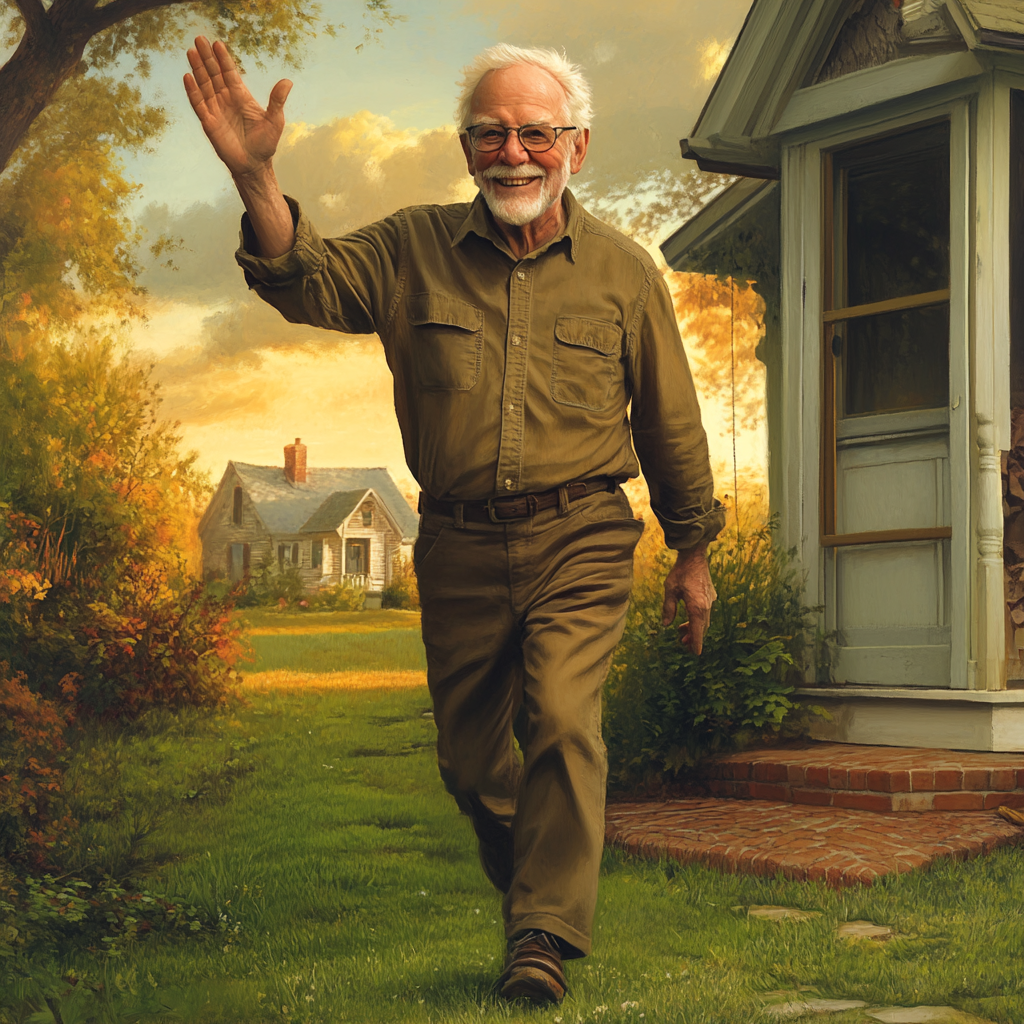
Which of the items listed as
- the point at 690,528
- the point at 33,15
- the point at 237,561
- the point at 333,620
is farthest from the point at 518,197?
the point at 333,620

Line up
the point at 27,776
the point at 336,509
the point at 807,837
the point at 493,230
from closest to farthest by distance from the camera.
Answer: the point at 493,230 < the point at 807,837 < the point at 27,776 < the point at 336,509

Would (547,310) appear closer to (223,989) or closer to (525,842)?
(525,842)

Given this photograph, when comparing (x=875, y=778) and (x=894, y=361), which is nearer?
(x=875, y=778)

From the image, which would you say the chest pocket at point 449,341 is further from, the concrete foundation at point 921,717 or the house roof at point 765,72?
the house roof at point 765,72

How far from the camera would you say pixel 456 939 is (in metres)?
3.67

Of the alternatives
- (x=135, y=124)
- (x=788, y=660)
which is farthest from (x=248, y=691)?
(x=788, y=660)

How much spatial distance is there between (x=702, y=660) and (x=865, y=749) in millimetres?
852

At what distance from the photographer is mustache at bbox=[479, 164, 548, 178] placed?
10.3 ft

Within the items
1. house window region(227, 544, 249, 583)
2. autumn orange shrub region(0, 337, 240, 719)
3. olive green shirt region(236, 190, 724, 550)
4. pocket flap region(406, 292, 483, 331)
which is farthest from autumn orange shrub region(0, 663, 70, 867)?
house window region(227, 544, 249, 583)

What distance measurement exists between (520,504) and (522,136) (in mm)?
909

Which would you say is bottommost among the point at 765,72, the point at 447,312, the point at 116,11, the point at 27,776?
the point at 27,776

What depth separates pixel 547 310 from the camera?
125 inches

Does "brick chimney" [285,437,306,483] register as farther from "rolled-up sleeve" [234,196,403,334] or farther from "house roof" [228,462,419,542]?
"rolled-up sleeve" [234,196,403,334]

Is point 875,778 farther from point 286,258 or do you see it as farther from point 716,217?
point 716,217
